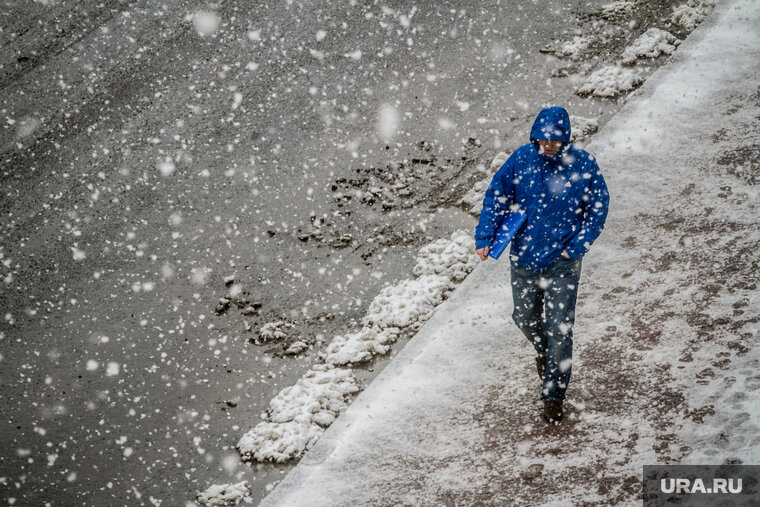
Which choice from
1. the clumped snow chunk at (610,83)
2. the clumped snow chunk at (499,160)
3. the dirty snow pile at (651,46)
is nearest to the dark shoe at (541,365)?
the clumped snow chunk at (499,160)

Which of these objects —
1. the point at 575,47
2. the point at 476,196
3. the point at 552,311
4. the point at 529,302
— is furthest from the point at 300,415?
the point at 575,47

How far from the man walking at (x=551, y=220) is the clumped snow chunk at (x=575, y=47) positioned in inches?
158

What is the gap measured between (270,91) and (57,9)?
12.5 ft

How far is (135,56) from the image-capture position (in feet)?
26.4

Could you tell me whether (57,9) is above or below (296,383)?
above

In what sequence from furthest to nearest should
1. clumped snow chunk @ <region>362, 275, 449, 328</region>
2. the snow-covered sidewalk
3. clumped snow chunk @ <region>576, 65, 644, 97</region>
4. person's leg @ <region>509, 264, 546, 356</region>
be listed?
clumped snow chunk @ <region>576, 65, 644, 97</region> < clumped snow chunk @ <region>362, 275, 449, 328</region> < person's leg @ <region>509, 264, 546, 356</region> < the snow-covered sidewalk

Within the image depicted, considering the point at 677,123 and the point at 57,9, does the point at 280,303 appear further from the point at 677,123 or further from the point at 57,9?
the point at 57,9

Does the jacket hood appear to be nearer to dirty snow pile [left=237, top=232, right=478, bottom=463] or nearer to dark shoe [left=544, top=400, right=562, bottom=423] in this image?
dark shoe [left=544, top=400, right=562, bottom=423]

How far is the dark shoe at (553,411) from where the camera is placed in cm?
381

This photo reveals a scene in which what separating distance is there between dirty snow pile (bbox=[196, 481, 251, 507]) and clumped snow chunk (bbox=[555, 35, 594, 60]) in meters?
5.52

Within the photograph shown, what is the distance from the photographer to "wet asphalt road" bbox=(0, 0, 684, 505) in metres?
4.64

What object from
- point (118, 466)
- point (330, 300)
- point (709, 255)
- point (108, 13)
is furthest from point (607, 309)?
point (108, 13)

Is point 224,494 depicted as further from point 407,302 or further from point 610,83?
point 610,83

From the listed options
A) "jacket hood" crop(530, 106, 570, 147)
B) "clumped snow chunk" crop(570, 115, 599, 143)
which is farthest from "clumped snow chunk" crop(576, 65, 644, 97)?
"jacket hood" crop(530, 106, 570, 147)
